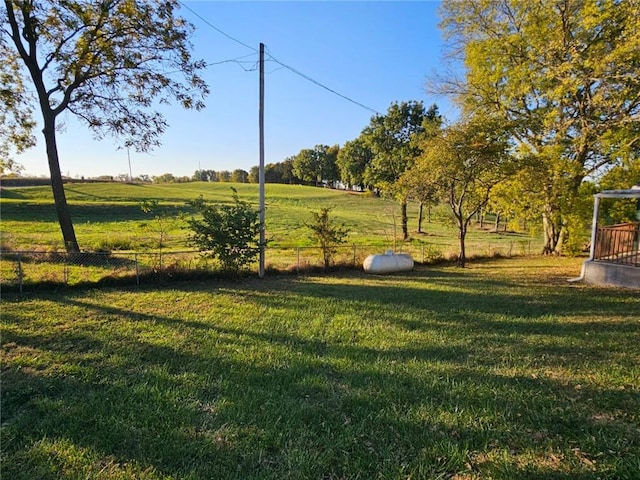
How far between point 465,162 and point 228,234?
7682mm

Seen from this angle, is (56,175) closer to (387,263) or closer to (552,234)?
(387,263)

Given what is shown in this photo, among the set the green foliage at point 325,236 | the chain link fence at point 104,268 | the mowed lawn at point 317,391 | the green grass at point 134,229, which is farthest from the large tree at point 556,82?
the chain link fence at point 104,268

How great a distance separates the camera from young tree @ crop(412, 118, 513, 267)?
10.7m

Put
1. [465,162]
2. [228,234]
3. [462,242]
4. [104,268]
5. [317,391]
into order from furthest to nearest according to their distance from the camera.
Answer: [462,242] → [465,162] → [228,234] → [104,268] → [317,391]

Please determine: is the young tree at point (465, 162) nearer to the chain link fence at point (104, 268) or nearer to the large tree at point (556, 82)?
the large tree at point (556, 82)

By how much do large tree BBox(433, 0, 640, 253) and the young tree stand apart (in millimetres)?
1209

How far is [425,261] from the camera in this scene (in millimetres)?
12672

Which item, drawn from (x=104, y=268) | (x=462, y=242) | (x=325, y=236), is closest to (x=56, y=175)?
(x=104, y=268)

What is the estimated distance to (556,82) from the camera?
13.0m

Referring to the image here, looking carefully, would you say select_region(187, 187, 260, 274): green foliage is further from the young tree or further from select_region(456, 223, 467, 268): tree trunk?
select_region(456, 223, 467, 268): tree trunk

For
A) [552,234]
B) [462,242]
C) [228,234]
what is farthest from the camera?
[552,234]

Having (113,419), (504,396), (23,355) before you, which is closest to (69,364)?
(23,355)

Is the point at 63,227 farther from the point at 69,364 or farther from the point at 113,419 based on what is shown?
the point at 113,419

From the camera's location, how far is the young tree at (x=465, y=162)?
10703 mm
